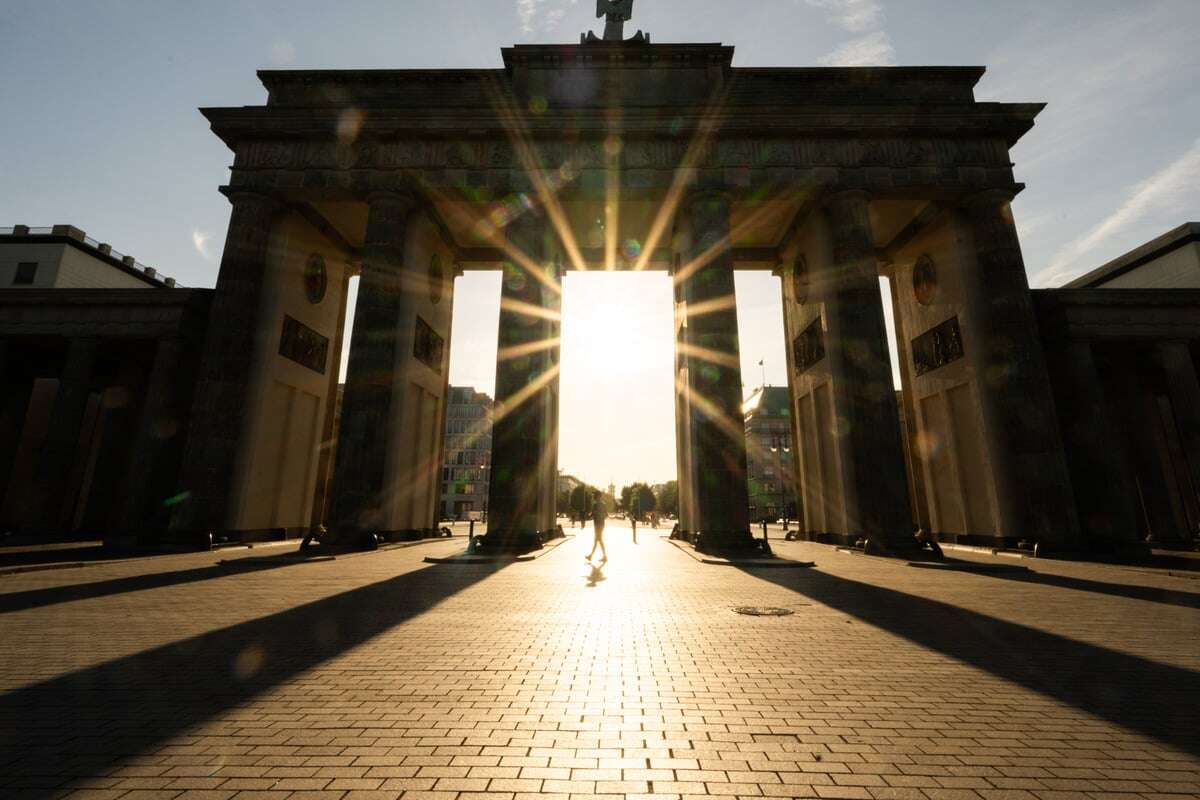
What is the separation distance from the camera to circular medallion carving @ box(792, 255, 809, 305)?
80.8 feet

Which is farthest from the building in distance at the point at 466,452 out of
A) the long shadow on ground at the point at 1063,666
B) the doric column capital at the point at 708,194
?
the long shadow on ground at the point at 1063,666

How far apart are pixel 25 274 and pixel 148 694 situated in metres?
45.7

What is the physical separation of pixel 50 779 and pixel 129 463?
2989 cm

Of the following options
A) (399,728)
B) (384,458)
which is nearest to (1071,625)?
(399,728)

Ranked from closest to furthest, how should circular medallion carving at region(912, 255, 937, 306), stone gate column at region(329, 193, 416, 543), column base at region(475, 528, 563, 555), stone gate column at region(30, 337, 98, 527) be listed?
column base at region(475, 528, 563, 555)
stone gate column at region(329, 193, 416, 543)
stone gate column at region(30, 337, 98, 527)
circular medallion carving at region(912, 255, 937, 306)

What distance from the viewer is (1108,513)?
61.5 feet

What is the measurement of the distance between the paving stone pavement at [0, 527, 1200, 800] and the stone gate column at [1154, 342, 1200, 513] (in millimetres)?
20027

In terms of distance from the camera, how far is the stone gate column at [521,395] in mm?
18625

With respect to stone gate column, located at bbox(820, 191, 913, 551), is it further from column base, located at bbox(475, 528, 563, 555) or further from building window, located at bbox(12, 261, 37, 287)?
building window, located at bbox(12, 261, 37, 287)

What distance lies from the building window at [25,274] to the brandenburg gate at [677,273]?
2408cm

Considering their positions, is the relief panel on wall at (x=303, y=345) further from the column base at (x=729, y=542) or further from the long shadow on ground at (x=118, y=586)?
the column base at (x=729, y=542)

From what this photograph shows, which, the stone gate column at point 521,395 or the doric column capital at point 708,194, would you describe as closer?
the stone gate column at point 521,395

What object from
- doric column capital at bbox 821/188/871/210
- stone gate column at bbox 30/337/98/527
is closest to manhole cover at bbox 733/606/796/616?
doric column capital at bbox 821/188/871/210

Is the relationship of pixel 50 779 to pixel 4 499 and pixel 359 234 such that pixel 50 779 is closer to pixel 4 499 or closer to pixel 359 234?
pixel 359 234
